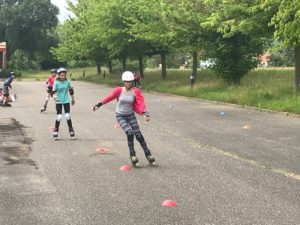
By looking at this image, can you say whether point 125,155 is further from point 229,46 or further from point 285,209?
point 229,46

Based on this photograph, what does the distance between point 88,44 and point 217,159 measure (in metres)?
38.7

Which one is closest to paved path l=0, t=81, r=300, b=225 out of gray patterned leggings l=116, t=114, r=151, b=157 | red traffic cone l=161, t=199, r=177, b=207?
red traffic cone l=161, t=199, r=177, b=207

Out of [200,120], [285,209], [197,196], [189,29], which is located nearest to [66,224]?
[197,196]

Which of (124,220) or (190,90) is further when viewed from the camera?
(190,90)

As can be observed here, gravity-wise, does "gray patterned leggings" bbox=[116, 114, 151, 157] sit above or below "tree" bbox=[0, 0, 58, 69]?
below

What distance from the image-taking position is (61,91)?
13.2 metres

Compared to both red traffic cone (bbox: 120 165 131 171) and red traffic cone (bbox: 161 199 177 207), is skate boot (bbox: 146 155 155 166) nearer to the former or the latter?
red traffic cone (bbox: 120 165 131 171)

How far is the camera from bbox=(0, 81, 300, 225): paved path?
6.24m

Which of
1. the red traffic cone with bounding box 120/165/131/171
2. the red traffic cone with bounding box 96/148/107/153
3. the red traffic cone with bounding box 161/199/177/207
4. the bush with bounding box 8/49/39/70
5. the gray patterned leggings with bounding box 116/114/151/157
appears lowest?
the bush with bounding box 8/49/39/70

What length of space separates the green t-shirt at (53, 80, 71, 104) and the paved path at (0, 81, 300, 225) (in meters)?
0.88

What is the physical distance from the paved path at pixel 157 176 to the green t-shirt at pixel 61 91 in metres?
0.88

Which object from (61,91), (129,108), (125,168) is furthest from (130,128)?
(61,91)

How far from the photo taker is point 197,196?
7.05m

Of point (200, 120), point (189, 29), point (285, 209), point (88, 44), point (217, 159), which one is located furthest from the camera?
point (88, 44)
